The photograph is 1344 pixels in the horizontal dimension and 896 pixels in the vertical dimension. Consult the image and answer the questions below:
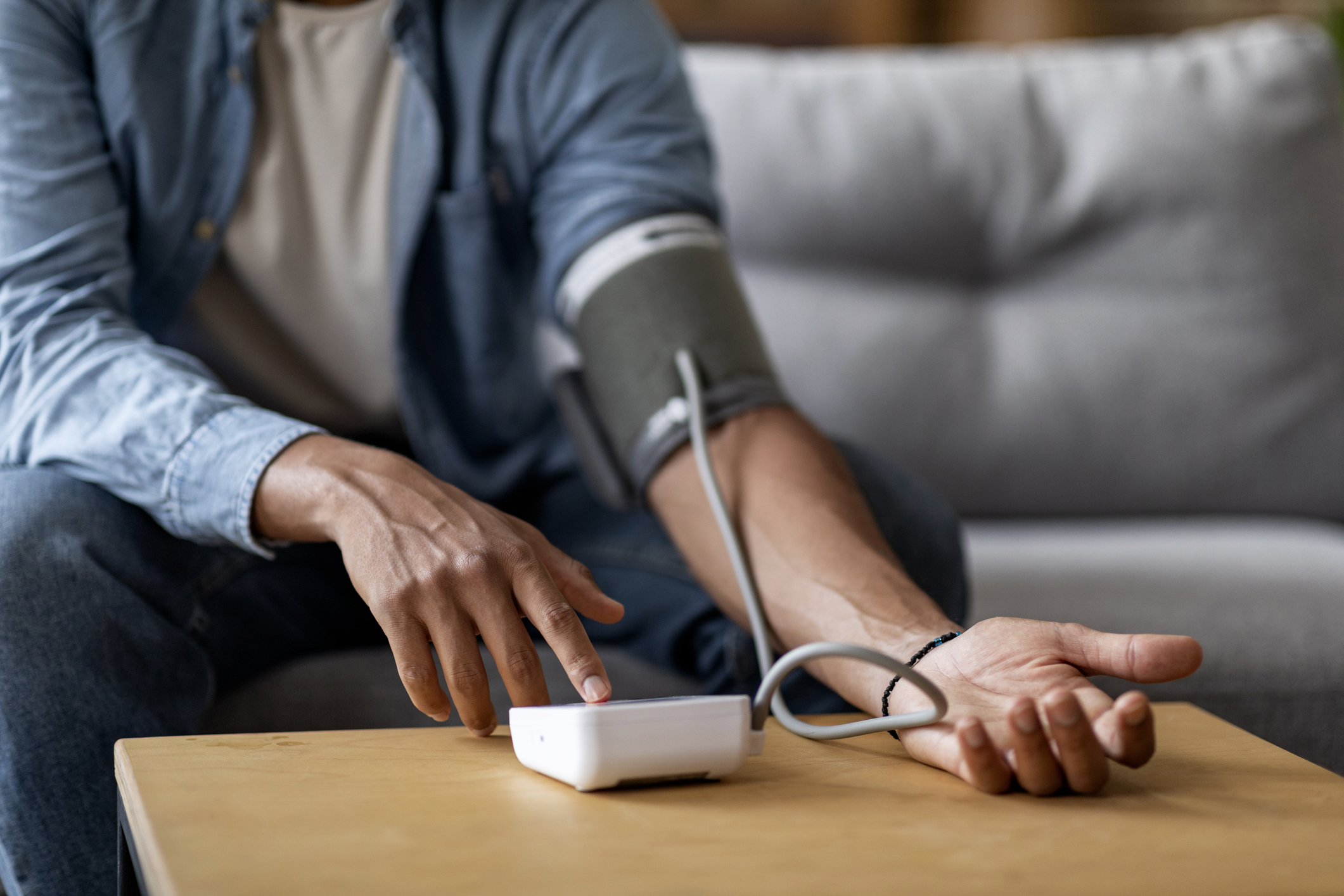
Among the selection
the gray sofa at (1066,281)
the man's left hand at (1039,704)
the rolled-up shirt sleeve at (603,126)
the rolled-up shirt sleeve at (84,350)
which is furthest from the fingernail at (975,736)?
the gray sofa at (1066,281)

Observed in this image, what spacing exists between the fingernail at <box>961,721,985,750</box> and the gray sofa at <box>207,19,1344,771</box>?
0.76 metres

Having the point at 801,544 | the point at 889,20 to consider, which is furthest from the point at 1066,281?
the point at 889,20

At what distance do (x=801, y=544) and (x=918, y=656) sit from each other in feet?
0.41

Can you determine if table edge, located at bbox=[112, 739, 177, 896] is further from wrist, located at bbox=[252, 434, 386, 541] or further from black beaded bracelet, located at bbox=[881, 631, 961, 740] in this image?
black beaded bracelet, located at bbox=[881, 631, 961, 740]

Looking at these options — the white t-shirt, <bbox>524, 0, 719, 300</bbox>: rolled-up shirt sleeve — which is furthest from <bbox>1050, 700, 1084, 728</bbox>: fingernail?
the white t-shirt

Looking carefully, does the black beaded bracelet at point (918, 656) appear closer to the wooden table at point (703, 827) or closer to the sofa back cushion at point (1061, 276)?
the wooden table at point (703, 827)

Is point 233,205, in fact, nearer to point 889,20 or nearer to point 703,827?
point 703,827

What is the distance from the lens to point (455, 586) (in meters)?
0.53

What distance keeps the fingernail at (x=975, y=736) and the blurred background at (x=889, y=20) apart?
244cm

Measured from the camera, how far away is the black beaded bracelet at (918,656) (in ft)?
1.81

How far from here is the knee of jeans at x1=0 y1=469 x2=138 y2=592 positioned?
0.59 m

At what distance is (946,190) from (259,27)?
75cm

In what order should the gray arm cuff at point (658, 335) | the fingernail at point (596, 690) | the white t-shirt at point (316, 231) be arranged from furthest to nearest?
the white t-shirt at point (316, 231), the gray arm cuff at point (658, 335), the fingernail at point (596, 690)

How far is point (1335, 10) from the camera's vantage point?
2.44m
